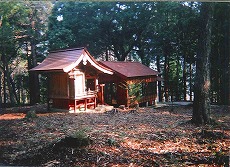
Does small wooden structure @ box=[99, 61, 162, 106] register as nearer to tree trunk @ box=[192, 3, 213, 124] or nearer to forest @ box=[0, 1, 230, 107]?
forest @ box=[0, 1, 230, 107]

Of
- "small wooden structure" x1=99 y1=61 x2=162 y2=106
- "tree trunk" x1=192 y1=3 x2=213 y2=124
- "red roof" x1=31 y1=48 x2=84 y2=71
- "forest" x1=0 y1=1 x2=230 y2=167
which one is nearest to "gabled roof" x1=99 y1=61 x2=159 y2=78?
"small wooden structure" x1=99 y1=61 x2=162 y2=106

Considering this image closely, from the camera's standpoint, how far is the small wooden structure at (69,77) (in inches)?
345

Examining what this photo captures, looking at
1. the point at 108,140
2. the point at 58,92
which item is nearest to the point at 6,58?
the point at 58,92

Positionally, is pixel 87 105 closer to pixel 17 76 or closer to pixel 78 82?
pixel 78 82

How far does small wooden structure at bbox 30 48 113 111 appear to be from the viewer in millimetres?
8770

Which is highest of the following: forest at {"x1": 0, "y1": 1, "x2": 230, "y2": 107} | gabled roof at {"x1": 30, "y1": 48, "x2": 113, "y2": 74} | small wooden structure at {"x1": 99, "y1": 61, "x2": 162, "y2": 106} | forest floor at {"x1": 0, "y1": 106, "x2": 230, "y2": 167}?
forest at {"x1": 0, "y1": 1, "x2": 230, "y2": 107}

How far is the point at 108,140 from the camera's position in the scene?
12.8 feet

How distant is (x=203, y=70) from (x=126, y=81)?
21.2 feet

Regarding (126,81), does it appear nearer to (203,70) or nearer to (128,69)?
(128,69)

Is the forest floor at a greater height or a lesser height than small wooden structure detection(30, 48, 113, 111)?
lesser

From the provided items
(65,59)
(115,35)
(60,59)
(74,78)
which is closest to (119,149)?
(74,78)

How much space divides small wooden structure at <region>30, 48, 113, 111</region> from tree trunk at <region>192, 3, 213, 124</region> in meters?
4.83

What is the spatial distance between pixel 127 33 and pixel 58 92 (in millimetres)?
4129

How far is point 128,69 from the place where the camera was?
482 inches
